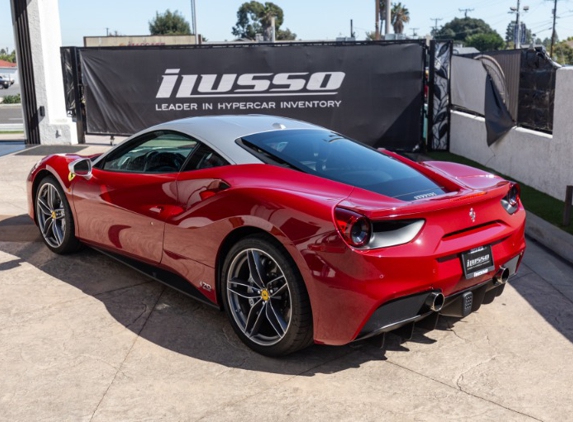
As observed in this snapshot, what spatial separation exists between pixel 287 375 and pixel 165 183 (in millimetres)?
1696

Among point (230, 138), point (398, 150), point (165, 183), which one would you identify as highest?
point (230, 138)

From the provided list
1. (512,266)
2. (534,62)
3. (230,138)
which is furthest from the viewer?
(534,62)

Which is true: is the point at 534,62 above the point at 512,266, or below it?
above

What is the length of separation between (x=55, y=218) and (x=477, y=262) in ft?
12.8

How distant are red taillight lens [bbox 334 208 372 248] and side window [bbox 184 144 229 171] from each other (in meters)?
1.14

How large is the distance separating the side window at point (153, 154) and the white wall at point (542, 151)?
17.9 ft

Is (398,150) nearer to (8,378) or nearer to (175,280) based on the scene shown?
(175,280)

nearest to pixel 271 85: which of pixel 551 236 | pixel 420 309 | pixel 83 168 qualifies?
pixel 551 236

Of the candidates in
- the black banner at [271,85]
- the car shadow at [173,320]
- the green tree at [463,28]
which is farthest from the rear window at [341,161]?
the green tree at [463,28]

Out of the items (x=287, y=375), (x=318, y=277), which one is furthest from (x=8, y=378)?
(x=318, y=277)

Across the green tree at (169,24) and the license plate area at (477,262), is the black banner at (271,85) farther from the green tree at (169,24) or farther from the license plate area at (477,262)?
the green tree at (169,24)

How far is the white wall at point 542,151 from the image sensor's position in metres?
8.21

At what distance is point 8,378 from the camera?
3.71 m

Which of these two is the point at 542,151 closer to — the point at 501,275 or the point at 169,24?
the point at 501,275
